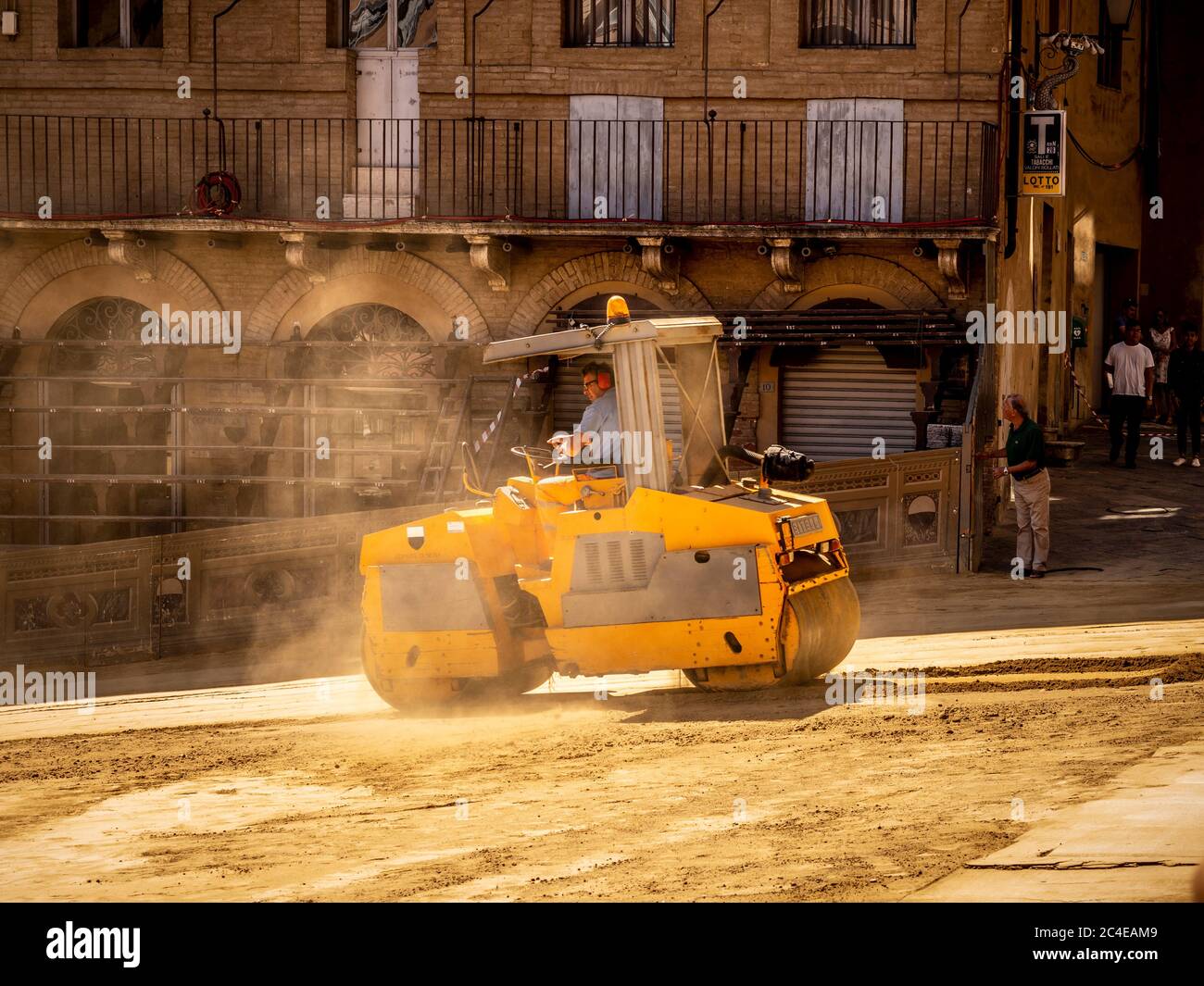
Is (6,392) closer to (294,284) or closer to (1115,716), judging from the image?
(294,284)

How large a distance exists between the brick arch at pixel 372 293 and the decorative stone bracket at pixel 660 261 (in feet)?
7.79

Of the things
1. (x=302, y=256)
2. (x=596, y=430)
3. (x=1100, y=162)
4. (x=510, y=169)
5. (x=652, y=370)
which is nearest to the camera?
(x=652, y=370)

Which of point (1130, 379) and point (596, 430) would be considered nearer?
point (596, 430)

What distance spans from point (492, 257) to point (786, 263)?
12.5ft

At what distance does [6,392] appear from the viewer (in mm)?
25062

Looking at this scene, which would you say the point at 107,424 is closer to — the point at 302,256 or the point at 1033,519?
the point at 302,256

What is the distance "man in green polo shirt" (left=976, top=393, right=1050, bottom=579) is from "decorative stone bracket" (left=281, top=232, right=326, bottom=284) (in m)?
9.70

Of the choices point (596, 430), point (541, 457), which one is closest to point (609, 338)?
point (596, 430)

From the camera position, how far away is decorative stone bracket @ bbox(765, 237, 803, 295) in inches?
910

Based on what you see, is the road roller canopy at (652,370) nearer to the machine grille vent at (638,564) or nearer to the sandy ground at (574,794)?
the machine grille vent at (638,564)

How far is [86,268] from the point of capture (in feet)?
83.1

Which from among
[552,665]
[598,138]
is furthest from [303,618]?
[598,138]

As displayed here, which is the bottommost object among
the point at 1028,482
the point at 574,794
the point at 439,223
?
the point at 574,794

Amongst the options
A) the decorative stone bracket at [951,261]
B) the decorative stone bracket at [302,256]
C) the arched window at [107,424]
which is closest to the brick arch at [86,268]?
the arched window at [107,424]
